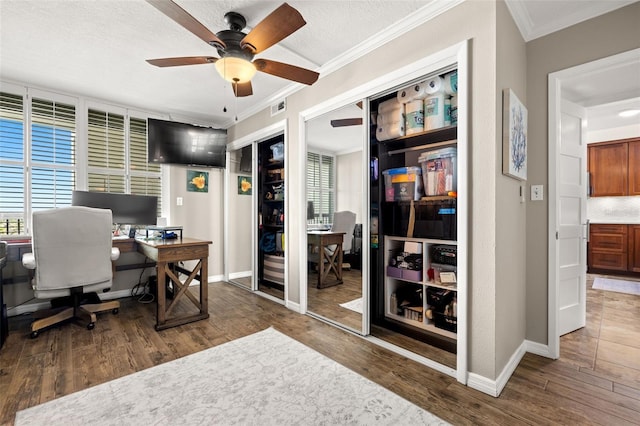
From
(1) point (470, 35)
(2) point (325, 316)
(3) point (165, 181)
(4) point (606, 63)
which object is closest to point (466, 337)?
(2) point (325, 316)

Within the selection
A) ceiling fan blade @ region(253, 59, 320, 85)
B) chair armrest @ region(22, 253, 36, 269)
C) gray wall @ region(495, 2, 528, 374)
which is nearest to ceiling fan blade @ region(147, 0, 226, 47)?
ceiling fan blade @ region(253, 59, 320, 85)

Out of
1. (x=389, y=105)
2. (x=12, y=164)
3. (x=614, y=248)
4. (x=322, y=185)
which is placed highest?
(x=389, y=105)

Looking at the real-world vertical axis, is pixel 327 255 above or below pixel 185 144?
below

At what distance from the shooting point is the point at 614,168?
498 cm

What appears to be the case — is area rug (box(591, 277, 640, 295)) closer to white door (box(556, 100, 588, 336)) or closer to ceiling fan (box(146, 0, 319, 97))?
white door (box(556, 100, 588, 336))

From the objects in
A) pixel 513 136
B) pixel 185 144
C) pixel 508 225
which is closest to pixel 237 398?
pixel 508 225

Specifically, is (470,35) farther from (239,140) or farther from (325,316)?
(239,140)

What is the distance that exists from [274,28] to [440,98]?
4.35ft

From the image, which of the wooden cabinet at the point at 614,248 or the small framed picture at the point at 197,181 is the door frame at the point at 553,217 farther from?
the small framed picture at the point at 197,181

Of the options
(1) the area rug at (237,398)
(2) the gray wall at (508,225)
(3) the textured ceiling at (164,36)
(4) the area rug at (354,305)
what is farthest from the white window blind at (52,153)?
(2) the gray wall at (508,225)

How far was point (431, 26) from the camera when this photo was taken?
2033 mm

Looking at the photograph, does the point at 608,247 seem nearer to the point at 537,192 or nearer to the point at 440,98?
the point at 537,192

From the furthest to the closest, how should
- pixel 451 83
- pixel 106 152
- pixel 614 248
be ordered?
pixel 614 248, pixel 106 152, pixel 451 83

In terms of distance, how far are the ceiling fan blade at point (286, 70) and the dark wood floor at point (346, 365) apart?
2.20 metres
